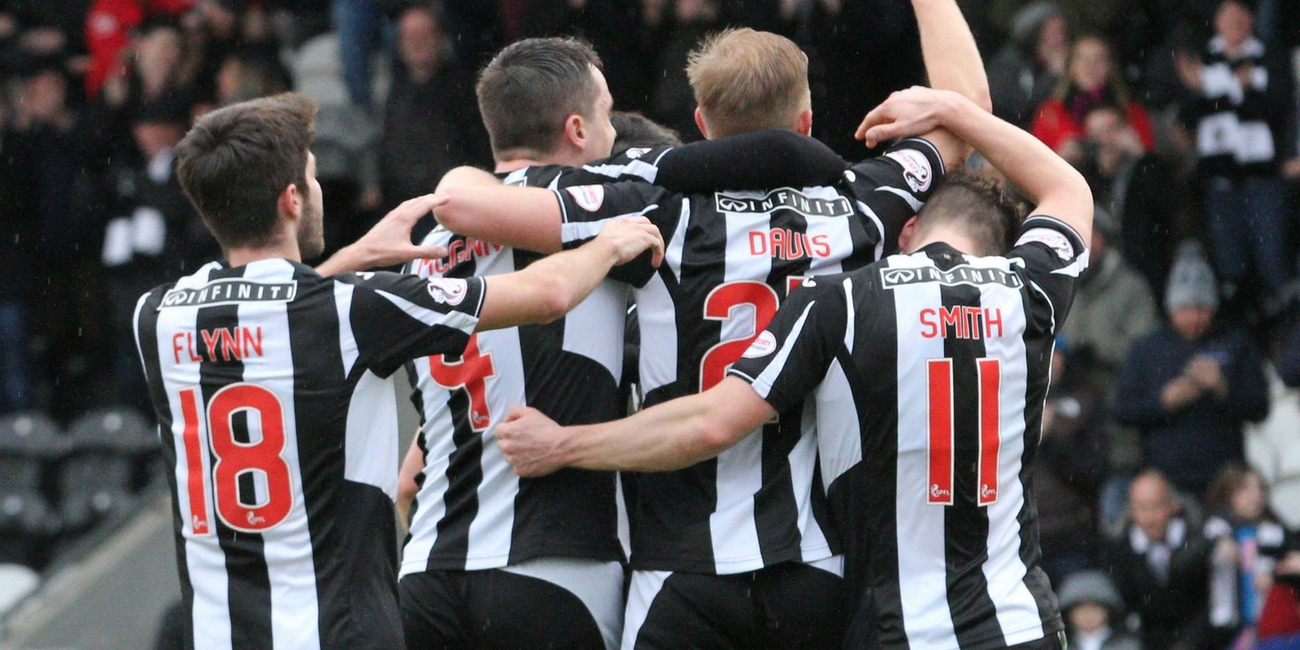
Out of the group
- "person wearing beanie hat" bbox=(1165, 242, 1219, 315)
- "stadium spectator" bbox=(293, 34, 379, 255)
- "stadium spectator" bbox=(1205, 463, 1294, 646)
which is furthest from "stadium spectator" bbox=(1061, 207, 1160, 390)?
"stadium spectator" bbox=(293, 34, 379, 255)

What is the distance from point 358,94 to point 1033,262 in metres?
7.32

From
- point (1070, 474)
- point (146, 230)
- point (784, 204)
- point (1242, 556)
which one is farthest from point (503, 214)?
point (146, 230)

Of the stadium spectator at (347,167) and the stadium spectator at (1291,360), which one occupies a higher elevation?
the stadium spectator at (347,167)

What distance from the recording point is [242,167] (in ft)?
14.1

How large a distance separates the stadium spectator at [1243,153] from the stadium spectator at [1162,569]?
172 cm

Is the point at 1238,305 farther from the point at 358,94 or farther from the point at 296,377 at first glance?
the point at 296,377

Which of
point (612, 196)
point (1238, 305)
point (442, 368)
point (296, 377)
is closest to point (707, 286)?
point (612, 196)

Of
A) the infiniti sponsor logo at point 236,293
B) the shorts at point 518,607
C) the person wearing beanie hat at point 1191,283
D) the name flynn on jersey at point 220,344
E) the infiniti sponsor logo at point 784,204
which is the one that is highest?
the infiniti sponsor logo at point 784,204

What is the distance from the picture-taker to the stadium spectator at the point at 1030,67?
405 inches

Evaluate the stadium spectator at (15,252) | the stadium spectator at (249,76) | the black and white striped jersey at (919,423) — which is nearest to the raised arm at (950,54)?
the black and white striped jersey at (919,423)

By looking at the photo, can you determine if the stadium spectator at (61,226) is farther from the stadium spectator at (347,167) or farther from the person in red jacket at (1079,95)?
the person in red jacket at (1079,95)

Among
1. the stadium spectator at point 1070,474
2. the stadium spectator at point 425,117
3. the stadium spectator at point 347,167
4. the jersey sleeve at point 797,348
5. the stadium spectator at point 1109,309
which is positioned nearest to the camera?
the jersey sleeve at point 797,348

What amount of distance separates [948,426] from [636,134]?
5.33 ft

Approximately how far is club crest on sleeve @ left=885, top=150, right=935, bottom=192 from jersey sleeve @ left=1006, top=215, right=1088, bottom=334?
36 centimetres
